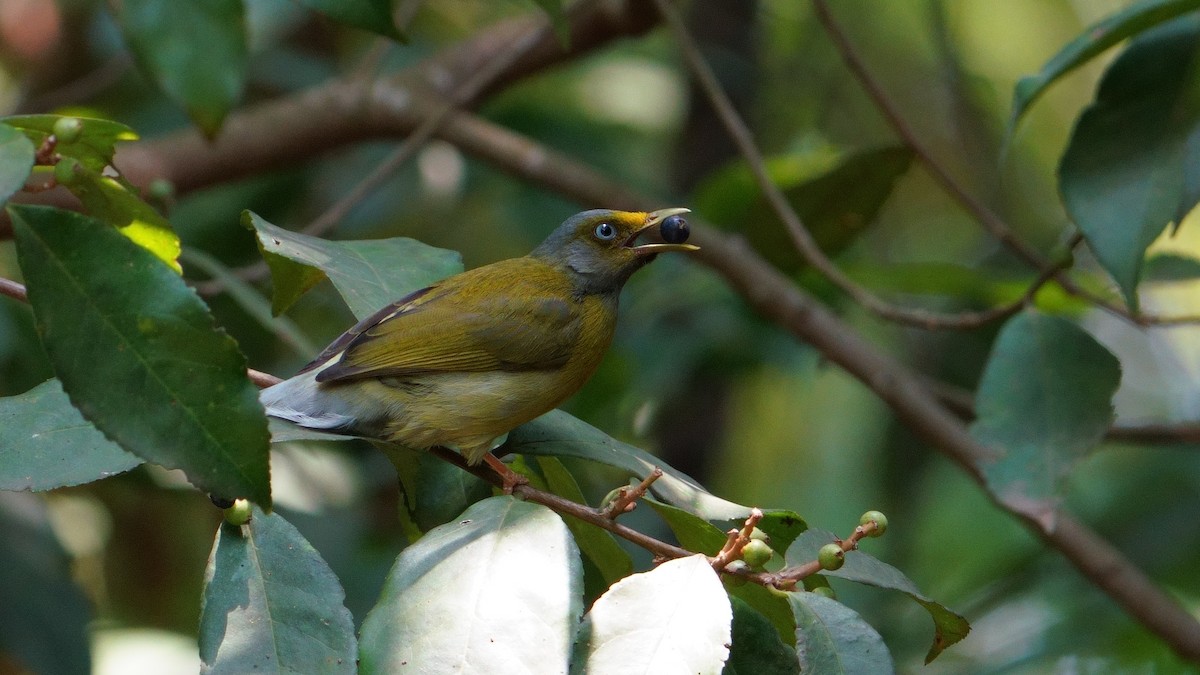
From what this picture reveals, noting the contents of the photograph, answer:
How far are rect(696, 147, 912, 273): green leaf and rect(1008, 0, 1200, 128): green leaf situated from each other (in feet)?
3.37

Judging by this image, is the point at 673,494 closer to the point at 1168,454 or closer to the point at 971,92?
the point at 1168,454

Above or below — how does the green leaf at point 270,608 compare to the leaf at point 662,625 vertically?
below

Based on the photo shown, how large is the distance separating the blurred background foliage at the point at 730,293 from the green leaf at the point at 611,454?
1888mm

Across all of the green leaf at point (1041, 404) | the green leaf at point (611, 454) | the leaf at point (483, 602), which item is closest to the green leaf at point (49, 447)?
the leaf at point (483, 602)

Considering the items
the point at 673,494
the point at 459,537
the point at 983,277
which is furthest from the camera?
the point at 983,277

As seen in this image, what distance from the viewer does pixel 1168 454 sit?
5.63m

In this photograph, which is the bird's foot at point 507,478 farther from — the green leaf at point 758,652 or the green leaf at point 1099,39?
the green leaf at point 1099,39

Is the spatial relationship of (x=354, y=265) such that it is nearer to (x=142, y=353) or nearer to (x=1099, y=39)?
(x=142, y=353)

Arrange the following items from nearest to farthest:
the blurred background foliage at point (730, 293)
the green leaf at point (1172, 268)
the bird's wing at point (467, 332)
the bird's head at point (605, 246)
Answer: the bird's wing at point (467, 332) < the bird's head at point (605, 246) < the green leaf at point (1172, 268) < the blurred background foliage at point (730, 293)

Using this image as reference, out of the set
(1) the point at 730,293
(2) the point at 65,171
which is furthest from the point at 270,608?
(1) the point at 730,293

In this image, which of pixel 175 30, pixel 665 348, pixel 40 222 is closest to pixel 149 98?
pixel 665 348

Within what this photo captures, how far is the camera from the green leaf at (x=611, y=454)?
2.03 m

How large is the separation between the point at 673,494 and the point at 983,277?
2.88 meters

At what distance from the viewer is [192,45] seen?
2721mm
